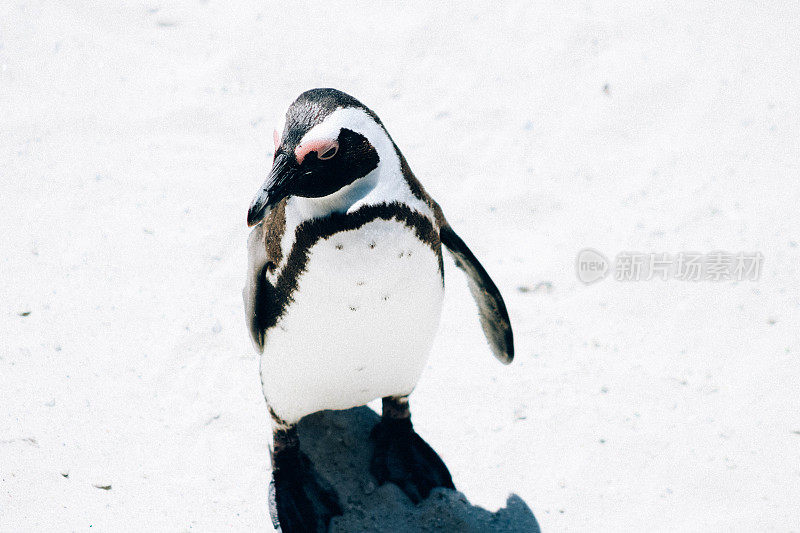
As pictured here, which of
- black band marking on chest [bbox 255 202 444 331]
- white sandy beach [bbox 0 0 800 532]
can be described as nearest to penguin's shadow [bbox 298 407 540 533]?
white sandy beach [bbox 0 0 800 532]

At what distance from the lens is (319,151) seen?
139 cm

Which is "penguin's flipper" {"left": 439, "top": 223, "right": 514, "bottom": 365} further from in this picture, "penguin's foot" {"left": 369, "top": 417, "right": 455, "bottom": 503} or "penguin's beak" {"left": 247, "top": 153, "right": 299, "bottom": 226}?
"penguin's beak" {"left": 247, "top": 153, "right": 299, "bottom": 226}

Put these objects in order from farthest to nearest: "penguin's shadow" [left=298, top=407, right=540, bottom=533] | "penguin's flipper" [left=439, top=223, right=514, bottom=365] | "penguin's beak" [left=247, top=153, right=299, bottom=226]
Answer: "penguin's shadow" [left=298, top=407, right=540, bottom=533], "penguin's flipper" [left=439, top=223, right=514, bottom=365], "penguin's beak" [left=247, top=153, right=299, bottom=226]

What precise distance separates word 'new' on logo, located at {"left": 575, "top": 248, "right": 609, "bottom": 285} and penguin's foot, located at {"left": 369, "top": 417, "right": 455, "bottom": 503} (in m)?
0.90

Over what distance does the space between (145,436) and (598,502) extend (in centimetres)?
121

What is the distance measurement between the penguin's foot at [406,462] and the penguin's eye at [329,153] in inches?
34.2

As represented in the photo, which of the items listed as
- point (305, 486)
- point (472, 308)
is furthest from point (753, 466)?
point (305, 486)

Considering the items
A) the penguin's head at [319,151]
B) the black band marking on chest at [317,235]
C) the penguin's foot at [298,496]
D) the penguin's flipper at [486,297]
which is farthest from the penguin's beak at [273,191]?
the penguin's foot at [298,496]

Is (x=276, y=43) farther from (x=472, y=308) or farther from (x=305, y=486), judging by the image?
(x=305, y=486)

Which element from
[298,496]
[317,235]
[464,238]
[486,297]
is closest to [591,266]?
[464,238]

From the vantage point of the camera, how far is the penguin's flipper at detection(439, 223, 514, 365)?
5.92 feet

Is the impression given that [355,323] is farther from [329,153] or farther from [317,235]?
[329,153]

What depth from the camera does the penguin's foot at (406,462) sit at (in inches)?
78.4

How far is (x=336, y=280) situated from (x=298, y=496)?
2.28 feet
